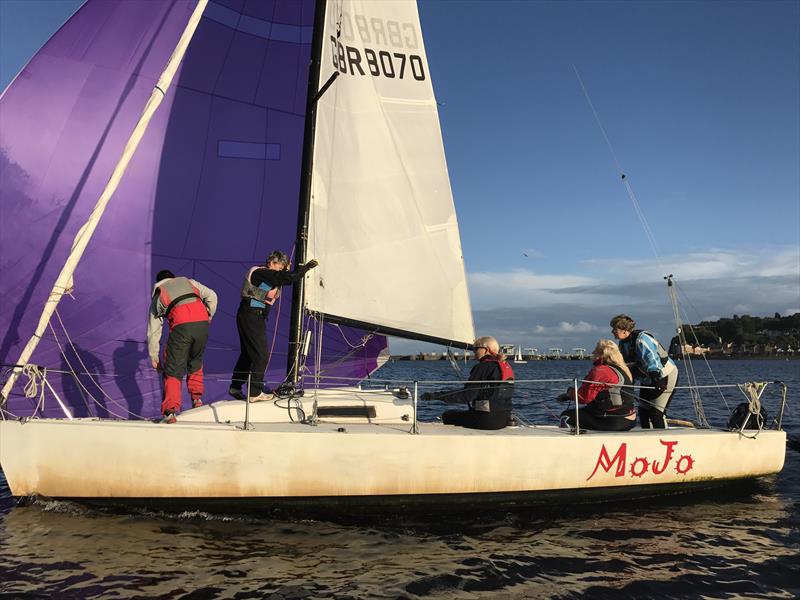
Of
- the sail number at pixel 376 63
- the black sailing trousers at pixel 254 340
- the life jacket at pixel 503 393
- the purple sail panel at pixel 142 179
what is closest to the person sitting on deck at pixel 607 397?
the life jacket at pixel 503 393

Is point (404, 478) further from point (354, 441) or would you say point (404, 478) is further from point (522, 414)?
point (522, 414)

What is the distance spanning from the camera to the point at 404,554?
4.97 m

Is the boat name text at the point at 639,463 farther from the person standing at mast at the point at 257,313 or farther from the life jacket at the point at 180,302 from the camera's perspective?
the life jacket at the point at 180,302

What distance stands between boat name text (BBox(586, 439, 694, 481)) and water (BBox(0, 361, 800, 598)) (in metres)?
0.42

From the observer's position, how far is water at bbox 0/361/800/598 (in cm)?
430

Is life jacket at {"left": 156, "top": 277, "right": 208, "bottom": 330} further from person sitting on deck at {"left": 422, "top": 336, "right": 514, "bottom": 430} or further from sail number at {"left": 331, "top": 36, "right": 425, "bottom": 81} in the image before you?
sail number at {"left": 331, "top": 36, "right": 425, "bottom": 81}

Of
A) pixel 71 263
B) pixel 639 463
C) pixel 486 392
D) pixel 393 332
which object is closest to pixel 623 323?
pixel 639 463

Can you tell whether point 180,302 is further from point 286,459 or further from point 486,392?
point 486,392

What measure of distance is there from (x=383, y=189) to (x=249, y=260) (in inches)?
89.3

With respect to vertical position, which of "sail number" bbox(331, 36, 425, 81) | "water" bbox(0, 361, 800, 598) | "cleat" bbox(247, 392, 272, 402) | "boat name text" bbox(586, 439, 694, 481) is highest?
"sail number" bbox(331, 36, 425, 81)

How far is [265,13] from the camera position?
9438 millimetres

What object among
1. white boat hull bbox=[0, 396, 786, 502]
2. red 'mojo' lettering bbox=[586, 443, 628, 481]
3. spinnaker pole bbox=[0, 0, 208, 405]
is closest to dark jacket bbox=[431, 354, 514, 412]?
white boat hull bbox=[0, 396, 786, 502]

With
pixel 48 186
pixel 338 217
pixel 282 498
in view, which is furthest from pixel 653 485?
pixel 48 186

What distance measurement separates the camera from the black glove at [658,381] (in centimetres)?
733
